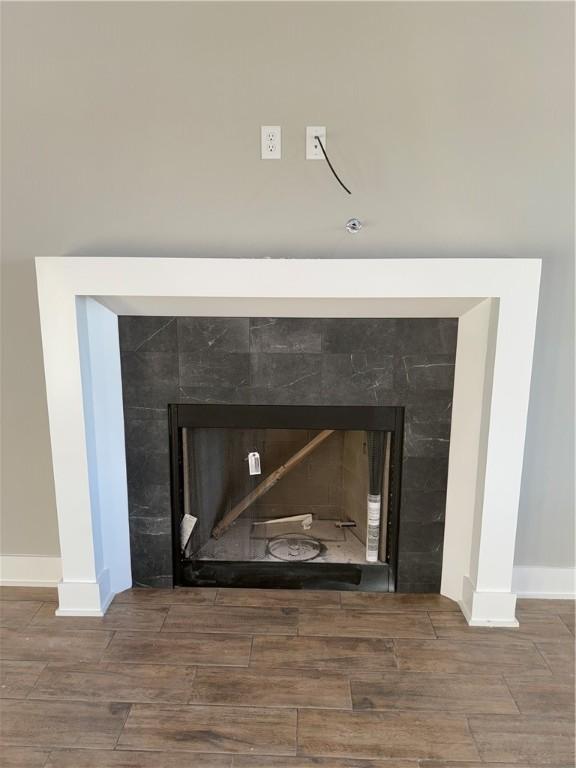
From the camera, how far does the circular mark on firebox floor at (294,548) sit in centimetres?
207

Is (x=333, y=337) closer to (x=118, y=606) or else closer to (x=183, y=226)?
(x=183, y=226)

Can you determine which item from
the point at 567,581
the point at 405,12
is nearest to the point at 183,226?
the point at 405,12

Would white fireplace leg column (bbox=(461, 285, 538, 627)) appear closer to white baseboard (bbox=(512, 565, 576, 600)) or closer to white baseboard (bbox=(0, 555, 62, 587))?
white baseboard (bbox=(512, 565, 576, 600))

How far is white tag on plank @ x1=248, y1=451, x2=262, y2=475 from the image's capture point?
2.02 meters

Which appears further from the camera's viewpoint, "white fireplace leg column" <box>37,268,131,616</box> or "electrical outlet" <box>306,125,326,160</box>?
"white fireplace leg column" <box>37,268,131,616</box>

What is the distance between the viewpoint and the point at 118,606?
1890mm

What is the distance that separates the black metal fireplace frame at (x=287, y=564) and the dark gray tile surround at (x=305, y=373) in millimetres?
34

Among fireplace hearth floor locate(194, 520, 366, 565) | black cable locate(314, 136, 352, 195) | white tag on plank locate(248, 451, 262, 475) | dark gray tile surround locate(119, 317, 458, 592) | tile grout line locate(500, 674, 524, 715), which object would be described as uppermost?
black cable locate(314, 136, 352, 195)

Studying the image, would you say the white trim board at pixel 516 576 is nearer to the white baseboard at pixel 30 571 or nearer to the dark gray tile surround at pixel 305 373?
the white baseboard at pixel 30 571

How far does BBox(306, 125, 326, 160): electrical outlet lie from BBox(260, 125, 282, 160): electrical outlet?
9 centimetres

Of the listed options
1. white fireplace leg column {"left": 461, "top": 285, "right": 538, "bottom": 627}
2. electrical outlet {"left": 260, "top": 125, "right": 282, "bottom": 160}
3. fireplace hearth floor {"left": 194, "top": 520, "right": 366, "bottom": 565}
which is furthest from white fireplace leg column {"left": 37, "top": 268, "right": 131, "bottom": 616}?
white fireplace leg column {"left": 461, "top": 285, "right": 538, "bottom": 627}

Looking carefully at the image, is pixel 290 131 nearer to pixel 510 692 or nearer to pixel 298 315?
pixel 298 315

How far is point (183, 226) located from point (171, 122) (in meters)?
0.32

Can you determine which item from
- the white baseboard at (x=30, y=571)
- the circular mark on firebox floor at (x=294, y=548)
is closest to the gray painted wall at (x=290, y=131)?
the white baseboard at (x=30, y=571)
